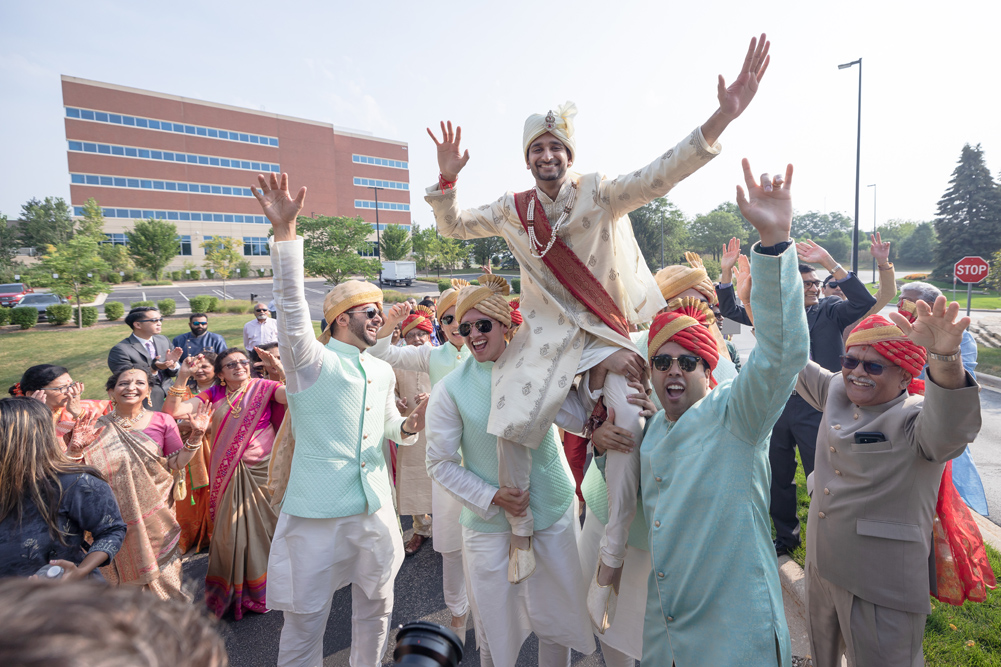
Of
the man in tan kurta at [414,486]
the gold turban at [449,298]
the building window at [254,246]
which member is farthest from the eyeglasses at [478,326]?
the building window at [254,246]

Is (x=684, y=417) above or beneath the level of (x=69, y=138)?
beneath

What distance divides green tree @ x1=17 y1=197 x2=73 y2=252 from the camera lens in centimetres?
Result: 7456

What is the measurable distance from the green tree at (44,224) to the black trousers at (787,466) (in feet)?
243

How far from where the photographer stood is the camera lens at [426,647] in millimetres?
1096

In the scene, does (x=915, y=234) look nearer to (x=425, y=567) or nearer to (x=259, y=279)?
(x=259, y=279)

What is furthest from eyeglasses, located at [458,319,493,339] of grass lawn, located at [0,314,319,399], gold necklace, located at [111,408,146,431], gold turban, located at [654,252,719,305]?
grass lawn, located at [0,314,319,399]

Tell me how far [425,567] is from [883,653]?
3.55 metres

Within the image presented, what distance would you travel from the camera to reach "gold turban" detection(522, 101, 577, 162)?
2820 millimetres

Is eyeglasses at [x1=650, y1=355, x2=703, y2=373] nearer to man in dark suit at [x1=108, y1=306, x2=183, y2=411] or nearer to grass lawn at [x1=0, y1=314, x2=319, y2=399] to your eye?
man in dark suit at [x1=108, y1=306, x2=183, y2=411]

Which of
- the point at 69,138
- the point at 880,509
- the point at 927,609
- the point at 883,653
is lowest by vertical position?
the point at 883,653

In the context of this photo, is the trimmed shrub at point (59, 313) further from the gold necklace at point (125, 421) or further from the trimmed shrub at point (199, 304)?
the gold necklace at point (125, 421)

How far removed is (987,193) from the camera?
4138 centimetres

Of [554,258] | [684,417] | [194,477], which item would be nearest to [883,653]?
[684,417]

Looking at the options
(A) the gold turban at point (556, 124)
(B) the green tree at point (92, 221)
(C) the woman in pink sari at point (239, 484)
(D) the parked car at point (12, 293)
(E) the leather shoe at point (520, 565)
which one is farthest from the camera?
(B) the green tree at point (92, 221)
